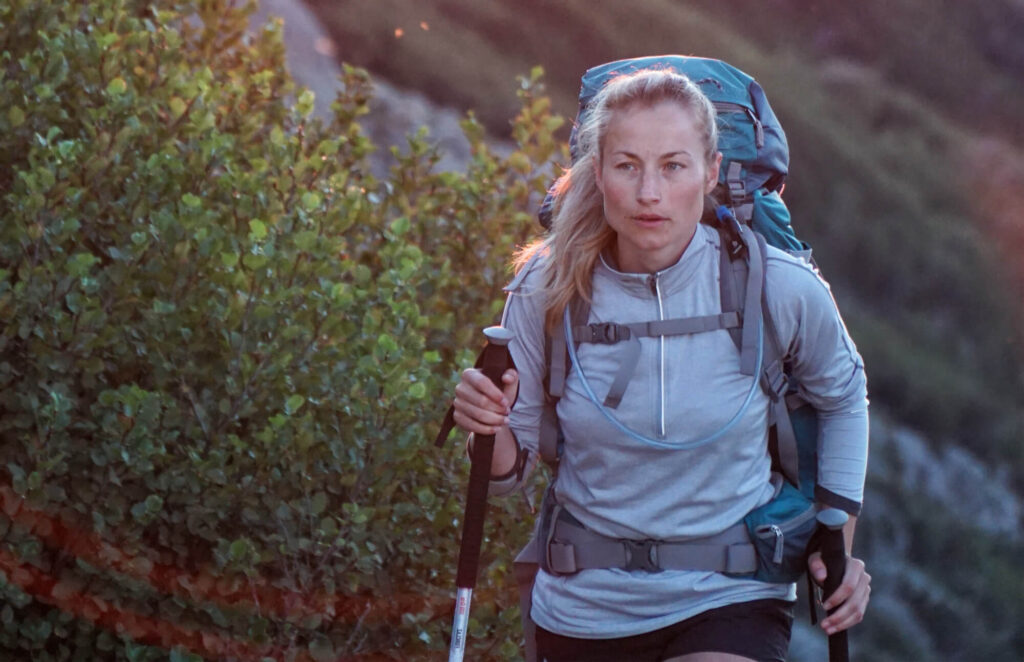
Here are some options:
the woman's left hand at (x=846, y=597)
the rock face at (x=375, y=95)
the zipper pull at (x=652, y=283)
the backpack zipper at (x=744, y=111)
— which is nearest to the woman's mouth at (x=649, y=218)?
the zipper pull at (x=652, y=283)

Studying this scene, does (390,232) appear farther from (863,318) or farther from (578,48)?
(863,318)

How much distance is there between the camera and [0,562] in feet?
13.6

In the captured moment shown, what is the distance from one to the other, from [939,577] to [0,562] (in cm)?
824

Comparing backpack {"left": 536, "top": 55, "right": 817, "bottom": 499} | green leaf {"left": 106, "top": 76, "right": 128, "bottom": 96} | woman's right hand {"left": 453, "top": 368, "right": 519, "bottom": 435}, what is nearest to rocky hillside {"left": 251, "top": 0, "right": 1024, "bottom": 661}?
green leaf {"left": 106, "top": 76, "right": 128, "bottom": 96}

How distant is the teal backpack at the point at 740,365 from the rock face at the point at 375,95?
20.9 feet

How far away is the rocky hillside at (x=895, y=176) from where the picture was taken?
1062 cm

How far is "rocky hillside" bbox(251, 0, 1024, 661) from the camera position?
34.9 feet

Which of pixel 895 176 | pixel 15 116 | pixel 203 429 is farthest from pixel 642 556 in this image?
pixel 895 176

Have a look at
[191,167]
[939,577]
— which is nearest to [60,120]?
[191,167]

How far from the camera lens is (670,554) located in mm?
3070

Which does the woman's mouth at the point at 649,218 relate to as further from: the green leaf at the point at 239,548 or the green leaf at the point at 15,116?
the green leaf at the point at 15,116

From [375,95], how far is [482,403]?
7119mm

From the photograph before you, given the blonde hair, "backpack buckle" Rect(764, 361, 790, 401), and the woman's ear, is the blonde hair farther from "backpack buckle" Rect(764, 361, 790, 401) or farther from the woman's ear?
"backpack buckle" Rect(764, 361, 790, 401)

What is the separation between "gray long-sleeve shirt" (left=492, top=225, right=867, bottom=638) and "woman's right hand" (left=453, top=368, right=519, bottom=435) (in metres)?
0.19
